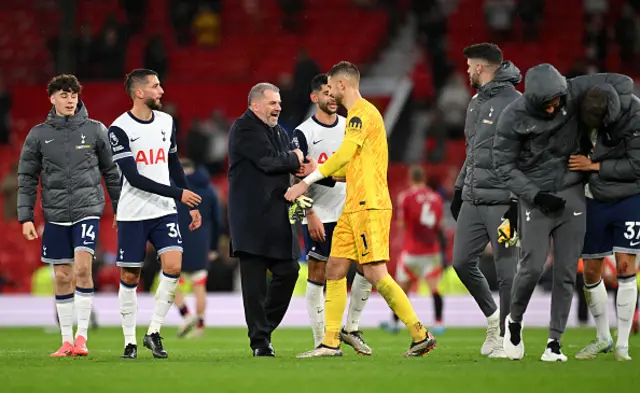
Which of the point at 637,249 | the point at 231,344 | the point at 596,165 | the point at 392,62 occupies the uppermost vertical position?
the point at 392,62

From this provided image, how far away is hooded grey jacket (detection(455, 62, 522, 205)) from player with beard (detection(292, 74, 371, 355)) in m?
1.35

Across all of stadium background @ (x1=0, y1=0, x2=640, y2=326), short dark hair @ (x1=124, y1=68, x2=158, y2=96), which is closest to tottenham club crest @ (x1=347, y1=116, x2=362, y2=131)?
short dark hair @ (x1=124, y1=68, x2=158, y2=96)

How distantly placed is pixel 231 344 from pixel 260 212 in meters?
3.78

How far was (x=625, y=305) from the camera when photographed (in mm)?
9523

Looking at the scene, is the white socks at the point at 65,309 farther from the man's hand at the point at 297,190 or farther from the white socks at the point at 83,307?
the man's hand at the point at 297,190

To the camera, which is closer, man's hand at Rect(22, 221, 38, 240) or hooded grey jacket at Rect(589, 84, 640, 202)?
hooded grey jacket at Rect(589, 84, 640, 202)

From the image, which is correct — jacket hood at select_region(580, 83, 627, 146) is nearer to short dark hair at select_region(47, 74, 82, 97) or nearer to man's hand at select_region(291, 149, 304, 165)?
man's hand at select_region(291, 149, 304, 165)

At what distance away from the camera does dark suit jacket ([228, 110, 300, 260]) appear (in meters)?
10.2

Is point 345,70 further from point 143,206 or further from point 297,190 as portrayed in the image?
point 143,206

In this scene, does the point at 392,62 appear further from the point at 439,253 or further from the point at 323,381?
the point at 323,381

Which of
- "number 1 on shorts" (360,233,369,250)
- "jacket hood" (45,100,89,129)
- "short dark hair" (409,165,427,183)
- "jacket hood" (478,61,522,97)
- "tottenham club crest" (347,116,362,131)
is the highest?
"jacket hood" (478,61,522,97)

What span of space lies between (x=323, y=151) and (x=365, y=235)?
1.75 metres

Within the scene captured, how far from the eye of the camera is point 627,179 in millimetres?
9320

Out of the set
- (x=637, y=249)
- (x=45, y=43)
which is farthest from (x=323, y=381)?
(x=45, y=43)
